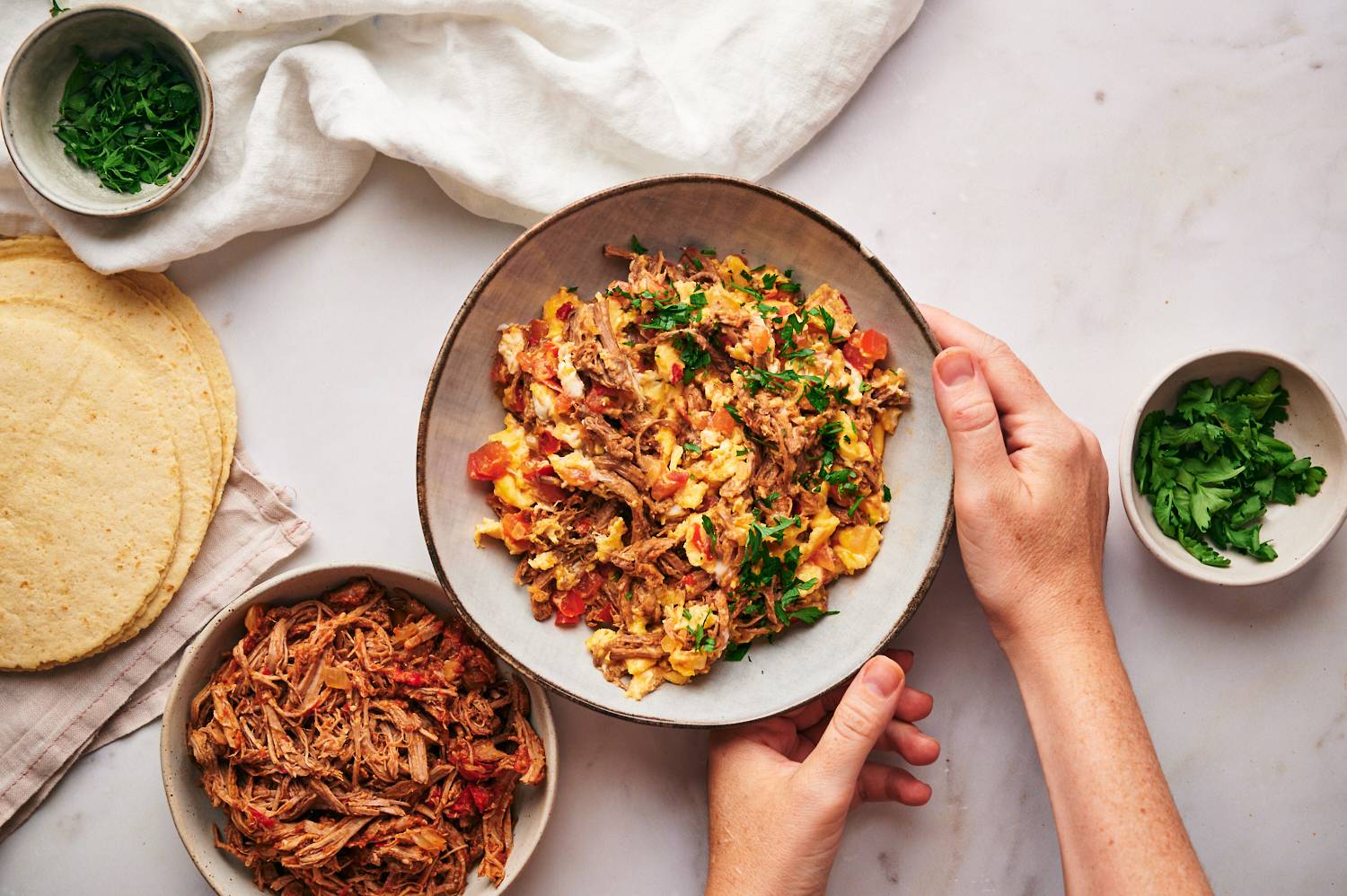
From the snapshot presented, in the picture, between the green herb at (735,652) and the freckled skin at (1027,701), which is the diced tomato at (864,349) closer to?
the freckled skin at (1027,701)

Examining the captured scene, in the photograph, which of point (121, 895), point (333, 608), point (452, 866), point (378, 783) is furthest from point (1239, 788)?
point (121, 895)

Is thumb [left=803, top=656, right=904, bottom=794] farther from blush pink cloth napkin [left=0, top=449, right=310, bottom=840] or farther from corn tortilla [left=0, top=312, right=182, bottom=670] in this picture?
corn tortilla [left=0, top=312, right=182, bottom=670]

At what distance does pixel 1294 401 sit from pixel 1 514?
14.2 feet

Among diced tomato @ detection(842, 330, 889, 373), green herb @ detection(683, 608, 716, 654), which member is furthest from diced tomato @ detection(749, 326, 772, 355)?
green herb @ detection(683, 608, 716, 654)

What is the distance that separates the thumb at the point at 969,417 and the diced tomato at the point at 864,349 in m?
0.21

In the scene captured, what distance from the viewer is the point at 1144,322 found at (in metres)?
3.43

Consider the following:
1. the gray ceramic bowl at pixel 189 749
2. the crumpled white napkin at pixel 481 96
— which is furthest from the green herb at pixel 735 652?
the crumpled white napkin at pixel 481 96

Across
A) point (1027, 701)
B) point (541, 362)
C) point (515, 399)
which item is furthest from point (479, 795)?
point (1027, 701)

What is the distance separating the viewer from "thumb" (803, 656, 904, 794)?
8.82 feet

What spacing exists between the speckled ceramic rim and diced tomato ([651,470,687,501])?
649mm

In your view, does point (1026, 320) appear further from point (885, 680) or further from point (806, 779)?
point (806, 779)

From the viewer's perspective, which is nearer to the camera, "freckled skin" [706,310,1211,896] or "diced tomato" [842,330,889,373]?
"freckled skin" [706,310,1211,896]

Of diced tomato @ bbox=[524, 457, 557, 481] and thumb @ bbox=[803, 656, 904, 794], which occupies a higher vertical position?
diced tomato @ bbox=[524, 457, 557, 481]

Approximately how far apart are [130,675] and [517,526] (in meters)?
1.53
